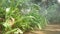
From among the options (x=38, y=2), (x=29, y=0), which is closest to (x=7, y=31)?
(x=29, y=0)

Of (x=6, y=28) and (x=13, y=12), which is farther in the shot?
(x=13, y=12)

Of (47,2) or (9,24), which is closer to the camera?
(9,24)

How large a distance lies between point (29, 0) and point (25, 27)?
1.40 metres

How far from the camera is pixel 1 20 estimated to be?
3.89 metres

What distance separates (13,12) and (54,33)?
109cm

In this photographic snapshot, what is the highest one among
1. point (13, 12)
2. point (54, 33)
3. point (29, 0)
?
point (29, 0)

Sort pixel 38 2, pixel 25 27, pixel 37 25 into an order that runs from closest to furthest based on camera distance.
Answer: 1. pixel 25 27
2. pixel 37 25
3. pixel 38 2

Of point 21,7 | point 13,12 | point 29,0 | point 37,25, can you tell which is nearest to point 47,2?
point 29,0

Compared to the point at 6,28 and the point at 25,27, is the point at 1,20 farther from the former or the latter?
the point at 25,27

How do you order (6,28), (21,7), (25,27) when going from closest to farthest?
1. (6,28)
2. (25,27)
3. (21,7)

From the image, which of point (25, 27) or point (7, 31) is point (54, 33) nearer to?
point (25, 27)

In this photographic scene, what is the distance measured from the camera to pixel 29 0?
5.25m

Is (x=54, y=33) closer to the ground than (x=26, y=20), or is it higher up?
closer to the ground

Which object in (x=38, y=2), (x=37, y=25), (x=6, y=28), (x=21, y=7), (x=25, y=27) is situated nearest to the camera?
(x=6, y=28)
